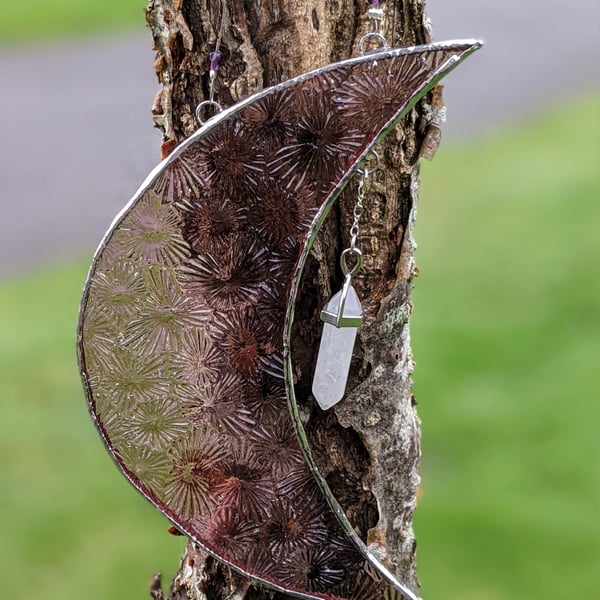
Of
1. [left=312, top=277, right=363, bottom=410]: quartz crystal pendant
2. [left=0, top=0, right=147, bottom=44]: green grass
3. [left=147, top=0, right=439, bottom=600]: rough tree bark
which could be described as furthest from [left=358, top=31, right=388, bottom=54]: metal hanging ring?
[left=0, top=0, right=147, bottom=44]: green grass

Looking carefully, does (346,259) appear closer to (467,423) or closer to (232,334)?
(232,334)

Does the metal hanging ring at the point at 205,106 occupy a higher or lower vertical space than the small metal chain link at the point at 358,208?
higher

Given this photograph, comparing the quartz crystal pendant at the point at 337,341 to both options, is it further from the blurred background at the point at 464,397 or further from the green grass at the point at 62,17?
the green grass at the point at 62,17

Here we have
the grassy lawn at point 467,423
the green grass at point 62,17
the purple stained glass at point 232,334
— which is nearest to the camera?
the purple stained glass at point 232,334

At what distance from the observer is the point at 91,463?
7.86ft

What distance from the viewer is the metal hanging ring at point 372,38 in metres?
0.95

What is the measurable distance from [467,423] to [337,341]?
150 centimetres

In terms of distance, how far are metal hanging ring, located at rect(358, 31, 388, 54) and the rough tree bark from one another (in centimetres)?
1

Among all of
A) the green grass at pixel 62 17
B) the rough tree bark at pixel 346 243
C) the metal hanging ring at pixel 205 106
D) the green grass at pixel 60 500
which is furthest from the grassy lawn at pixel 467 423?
the green grass at pixel 62 17

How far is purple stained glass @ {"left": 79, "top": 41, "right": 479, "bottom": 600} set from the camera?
947 millimetres

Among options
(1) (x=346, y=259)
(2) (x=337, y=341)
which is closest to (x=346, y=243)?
(1) (x=346, y=259)

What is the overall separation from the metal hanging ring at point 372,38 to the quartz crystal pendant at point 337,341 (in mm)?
268

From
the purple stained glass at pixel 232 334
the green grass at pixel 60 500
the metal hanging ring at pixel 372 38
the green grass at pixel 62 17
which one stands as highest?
the green grass at pixel 62 17

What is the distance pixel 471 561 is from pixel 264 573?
1.13 m
